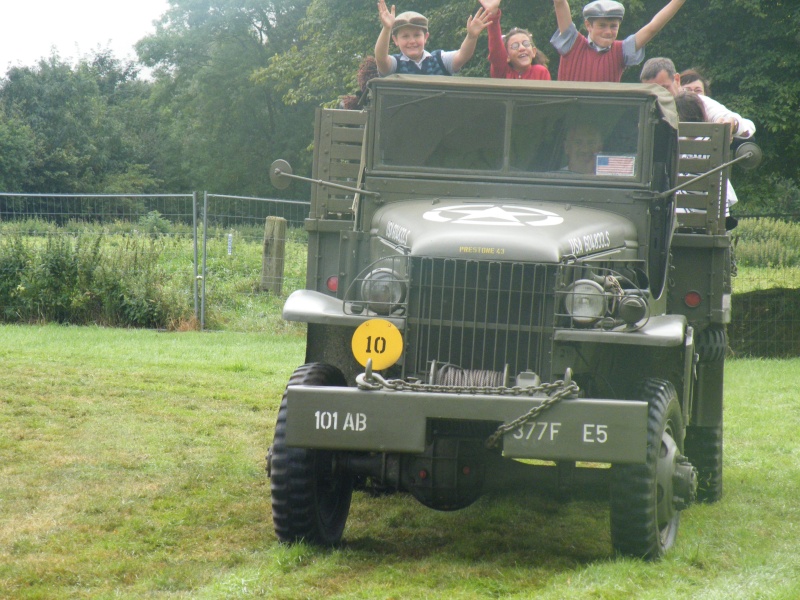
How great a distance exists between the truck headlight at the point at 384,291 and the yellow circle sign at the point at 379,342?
0.23 metres

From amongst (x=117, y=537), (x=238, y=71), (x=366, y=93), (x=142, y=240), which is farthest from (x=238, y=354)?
(x=238, y=71)

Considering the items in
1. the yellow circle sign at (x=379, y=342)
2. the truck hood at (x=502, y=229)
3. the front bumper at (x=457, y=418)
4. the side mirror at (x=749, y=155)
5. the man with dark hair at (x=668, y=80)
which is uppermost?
the man with dark hair at (x=668, y=80)

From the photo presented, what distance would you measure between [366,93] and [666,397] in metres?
2.76

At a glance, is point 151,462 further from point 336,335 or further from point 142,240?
point 142,240

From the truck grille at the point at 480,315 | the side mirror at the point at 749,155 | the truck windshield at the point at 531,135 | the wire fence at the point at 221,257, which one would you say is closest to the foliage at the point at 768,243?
the wire fence at the point at 221,257

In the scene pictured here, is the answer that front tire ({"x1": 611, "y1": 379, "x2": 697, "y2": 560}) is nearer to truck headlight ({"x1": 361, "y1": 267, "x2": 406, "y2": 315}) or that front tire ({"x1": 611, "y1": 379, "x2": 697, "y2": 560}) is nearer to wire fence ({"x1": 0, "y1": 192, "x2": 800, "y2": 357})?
truck headlight ({"x1": 361, "y1": 267, "x2": 406, "y2": 315})

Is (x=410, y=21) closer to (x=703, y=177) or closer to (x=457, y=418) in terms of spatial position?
(x=703, y=177)

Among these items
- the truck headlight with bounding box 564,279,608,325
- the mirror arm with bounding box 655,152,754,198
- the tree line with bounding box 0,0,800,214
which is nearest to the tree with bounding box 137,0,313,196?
the tree line with bounding box 0,0,800,214

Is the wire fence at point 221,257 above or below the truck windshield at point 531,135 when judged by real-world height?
below

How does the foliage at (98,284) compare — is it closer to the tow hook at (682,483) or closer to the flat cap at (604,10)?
the flat cap at (604,10)

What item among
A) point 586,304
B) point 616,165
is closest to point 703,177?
point 616,165

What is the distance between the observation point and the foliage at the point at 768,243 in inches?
576

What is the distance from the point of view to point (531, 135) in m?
6.13

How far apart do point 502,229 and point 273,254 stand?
10338 mm
